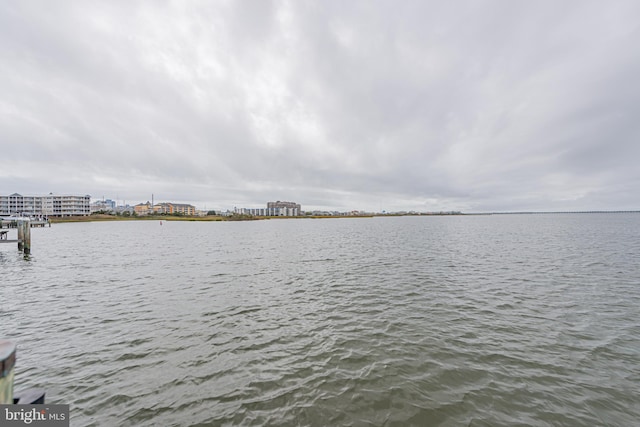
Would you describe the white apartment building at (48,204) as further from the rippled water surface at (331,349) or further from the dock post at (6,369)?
the dock post at (6,369)

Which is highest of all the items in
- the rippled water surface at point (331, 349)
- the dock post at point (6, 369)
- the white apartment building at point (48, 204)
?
the white apartment building at point (48, 204)

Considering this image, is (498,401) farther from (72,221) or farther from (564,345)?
(72,221)

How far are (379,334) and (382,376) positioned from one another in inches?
120

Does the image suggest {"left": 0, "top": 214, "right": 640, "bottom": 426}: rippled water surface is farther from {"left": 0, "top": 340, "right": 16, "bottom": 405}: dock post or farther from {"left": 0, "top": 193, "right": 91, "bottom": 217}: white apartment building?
{"left": 0, "top": 193, "right": 91, "bottom": 217}: white apartment building

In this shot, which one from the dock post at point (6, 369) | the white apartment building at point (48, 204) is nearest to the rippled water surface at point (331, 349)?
the dock post at point (6, 369)

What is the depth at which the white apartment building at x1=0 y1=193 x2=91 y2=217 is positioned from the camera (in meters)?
177

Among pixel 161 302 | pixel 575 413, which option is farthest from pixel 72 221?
pixel 575 413

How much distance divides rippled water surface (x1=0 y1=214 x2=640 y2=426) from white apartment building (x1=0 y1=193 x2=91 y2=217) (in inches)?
8650

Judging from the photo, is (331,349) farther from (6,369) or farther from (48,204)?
(48,204)

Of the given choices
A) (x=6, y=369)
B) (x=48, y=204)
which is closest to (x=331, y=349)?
(x=6, y=369)

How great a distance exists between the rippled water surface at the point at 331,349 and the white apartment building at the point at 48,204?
220 metres

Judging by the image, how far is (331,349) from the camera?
10172 millimetres

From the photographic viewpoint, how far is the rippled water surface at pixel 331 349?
22.9ft

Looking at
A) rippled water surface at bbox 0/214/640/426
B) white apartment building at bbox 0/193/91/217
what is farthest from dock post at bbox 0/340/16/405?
white apartment building at bbox 0/193/91/217
